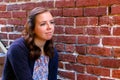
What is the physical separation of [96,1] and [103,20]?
195 millimetres

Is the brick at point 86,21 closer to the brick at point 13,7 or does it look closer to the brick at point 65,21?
the brick at point 65,21

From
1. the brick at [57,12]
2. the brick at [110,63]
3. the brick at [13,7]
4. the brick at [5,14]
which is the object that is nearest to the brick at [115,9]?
the brick at [110,63]

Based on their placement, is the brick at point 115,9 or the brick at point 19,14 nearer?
the brick at point 115,9

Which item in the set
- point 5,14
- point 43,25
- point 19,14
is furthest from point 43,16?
point 5,14

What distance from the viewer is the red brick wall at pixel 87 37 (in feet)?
8.07

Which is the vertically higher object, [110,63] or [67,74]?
[110,63]

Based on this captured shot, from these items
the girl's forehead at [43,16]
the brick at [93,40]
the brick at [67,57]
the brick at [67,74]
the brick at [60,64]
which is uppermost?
the girl's forehead at [43,16]

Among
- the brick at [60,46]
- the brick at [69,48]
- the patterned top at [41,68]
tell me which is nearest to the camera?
the patterned top at [41,68]

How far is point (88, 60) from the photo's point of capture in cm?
267

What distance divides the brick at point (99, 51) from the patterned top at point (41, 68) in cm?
44

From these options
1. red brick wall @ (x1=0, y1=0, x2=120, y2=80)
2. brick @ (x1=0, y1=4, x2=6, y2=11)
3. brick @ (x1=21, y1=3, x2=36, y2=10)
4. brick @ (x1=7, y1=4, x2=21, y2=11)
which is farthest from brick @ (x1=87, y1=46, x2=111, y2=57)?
brick @ (x1=0, y1=4, x2=6, y2=11)

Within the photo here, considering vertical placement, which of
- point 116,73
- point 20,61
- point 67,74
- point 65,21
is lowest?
point 67,74

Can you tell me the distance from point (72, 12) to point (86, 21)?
21 centimetres

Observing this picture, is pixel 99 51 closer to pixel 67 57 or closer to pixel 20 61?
pixel 67 57
